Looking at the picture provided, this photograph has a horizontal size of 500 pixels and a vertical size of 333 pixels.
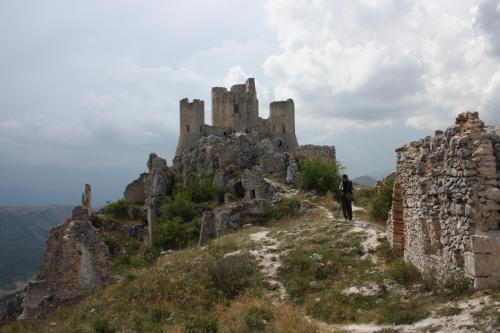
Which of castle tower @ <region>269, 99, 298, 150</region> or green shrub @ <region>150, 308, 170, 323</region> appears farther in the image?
castle tower @ <region>269, 99, 298, 150</region>

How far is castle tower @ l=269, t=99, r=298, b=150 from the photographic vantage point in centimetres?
6156

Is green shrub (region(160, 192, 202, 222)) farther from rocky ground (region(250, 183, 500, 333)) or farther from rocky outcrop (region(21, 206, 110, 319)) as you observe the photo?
rocky outcrop (region(21, 206, 110, 319))

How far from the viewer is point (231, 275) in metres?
13.6

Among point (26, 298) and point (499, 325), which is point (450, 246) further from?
point (26, 298)

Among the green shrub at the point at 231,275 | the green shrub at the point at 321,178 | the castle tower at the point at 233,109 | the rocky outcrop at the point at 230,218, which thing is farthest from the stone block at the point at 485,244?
the castle tower at the point at 233,109

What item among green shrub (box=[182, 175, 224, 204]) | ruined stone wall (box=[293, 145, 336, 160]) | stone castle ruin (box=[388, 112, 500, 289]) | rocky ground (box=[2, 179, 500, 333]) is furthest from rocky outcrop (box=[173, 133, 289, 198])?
stone castle ruin (box=[388, 112, 500, 289])

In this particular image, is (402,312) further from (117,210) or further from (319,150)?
(319,150)

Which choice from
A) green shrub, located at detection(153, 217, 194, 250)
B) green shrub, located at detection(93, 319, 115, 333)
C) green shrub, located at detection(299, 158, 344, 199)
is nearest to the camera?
green shrub, located at detection(93, 319, 115, 333)

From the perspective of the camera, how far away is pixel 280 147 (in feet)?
198

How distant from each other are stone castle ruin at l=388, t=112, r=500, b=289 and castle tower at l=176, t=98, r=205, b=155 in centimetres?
4928

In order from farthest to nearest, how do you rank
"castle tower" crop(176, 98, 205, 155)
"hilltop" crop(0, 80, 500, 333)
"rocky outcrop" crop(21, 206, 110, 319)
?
"castle tower" crop(176, 98, 205, 155)
"rocky outcrop" crop(21, 206, 110, 319)
"hilltop" crop(0, 80, 500, 333)

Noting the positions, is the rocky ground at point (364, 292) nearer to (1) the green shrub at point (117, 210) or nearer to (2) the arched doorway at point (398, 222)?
(2) the arched doorway at point (398, 222)

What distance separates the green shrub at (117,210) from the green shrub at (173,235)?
10444mm

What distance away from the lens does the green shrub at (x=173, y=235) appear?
117 feet
